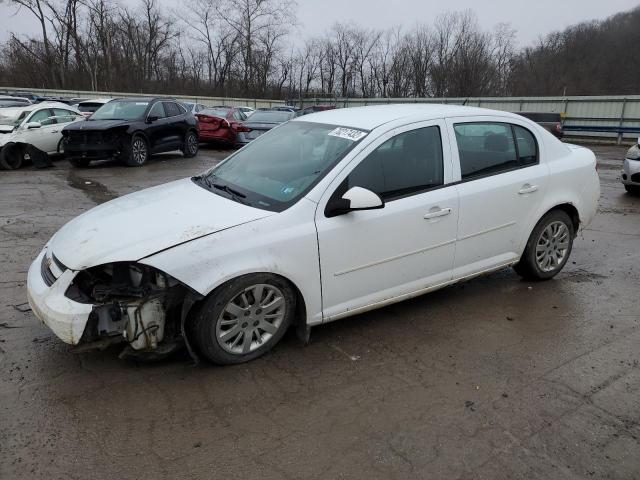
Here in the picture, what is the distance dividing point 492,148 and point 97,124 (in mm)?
10856

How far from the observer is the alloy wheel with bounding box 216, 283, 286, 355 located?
328 centimetres

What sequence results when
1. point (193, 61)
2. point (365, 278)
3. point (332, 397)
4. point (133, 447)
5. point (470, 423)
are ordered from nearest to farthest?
1. point (133, 447)
2. point (470, 423)
3. point (332, 397)
4. point (365, 278)
5. point (193, 61)

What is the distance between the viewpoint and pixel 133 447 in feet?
8.65

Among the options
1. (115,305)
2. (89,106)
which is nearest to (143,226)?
(115,305)

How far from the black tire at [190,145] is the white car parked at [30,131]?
306cm

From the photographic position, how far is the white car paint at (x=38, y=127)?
12416mm

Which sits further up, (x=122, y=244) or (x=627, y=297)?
(x=122, y=244)

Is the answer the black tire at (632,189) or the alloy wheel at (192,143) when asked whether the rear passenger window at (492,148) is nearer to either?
the black tire at (632,189)

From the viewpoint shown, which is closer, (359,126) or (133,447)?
(133,447)

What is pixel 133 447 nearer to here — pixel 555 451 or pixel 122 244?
pixel 122 244

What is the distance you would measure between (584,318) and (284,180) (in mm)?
2728

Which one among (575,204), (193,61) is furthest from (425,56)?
(575,204)

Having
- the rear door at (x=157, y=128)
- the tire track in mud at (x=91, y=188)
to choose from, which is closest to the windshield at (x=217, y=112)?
the rear door at (x=157, y=128)

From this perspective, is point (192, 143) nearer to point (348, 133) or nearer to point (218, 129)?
point (218, 129)
